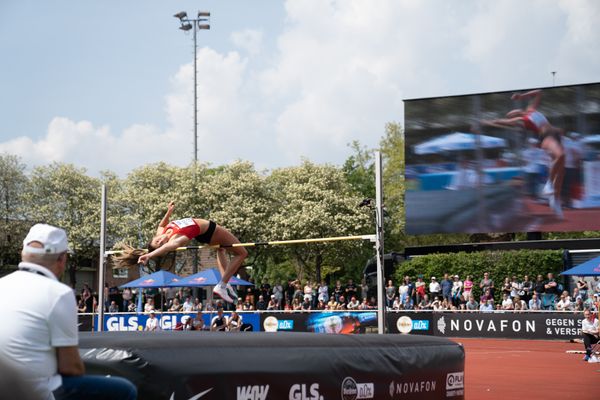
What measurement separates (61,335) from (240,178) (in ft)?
119

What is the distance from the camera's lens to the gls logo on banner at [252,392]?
219 inches

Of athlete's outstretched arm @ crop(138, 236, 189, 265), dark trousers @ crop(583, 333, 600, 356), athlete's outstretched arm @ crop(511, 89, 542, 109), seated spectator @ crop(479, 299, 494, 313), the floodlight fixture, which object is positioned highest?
the floodlight fixture

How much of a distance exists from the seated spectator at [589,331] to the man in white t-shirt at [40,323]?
1370 centimetres

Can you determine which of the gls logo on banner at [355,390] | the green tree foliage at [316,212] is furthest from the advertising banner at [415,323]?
the green tree foliage at [316,212]

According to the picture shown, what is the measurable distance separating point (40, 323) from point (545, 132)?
24.1 meters

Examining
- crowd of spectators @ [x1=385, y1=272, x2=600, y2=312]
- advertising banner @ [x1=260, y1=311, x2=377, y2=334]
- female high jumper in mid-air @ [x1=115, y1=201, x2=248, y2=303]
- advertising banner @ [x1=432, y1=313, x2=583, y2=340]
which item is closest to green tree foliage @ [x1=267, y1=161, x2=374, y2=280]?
crowd of spectators @ [x1=385, y1=272, x2=600, y2=312]

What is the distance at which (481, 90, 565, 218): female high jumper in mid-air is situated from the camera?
997 inches

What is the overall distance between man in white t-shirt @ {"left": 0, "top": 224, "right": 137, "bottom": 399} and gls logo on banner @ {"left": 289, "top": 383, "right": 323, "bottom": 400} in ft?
8.49

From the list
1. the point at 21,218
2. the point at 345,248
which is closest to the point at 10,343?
the point at 345,248

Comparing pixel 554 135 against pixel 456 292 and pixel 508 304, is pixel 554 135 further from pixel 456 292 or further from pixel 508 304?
pixel 508 304

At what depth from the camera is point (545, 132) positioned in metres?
25.7

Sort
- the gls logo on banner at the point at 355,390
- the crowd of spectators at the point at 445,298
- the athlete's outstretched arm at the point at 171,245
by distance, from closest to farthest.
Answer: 1. the gls logo on banner at the point at 355,390
2. the athlete's outstretched arm at the point at 171,245
3. the crowd of spectators at the point at 445,298

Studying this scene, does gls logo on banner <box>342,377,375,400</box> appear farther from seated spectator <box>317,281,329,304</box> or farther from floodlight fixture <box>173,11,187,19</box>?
floodlight fixture <box>173,11,187,19</box>

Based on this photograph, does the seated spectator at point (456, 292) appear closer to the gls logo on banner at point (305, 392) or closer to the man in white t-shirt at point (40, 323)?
the gls logo on banner at point (305, 392)
